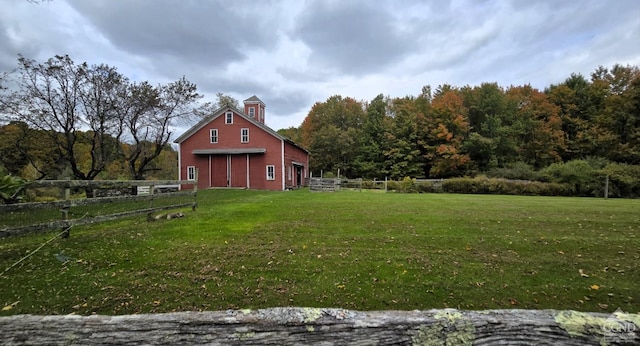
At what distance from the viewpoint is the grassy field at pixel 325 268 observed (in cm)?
356

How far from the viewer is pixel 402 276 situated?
13.9ft

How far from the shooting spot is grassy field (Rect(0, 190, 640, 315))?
140 inches

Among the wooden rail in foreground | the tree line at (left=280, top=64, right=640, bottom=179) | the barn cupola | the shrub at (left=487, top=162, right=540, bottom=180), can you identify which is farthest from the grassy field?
the tree line at (left=280, top=64, right=640, bottom=179)

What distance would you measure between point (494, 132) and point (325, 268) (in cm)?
3612

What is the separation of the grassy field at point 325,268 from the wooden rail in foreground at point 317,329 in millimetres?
1954

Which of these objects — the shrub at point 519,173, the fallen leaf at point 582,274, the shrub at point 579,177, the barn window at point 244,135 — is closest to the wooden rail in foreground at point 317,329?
the fallen leaf at point 582,274

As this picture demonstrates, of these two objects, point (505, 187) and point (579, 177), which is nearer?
→ point (579, 177)

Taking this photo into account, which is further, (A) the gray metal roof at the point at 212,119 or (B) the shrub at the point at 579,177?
(A) the gray metal roof at the point at 212,119

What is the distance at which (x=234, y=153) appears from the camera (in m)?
23.8

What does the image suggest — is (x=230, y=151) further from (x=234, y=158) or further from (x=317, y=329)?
(x=317, y=329)

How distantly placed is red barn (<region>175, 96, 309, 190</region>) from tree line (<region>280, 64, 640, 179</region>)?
1651 centimetres

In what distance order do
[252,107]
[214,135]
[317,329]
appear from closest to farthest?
[317,329], [214,135], [252,107]

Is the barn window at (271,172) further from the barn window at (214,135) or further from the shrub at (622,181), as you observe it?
the shrub at (622,181)

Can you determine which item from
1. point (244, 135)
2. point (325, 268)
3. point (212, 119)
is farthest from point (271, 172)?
point (325, 268)
